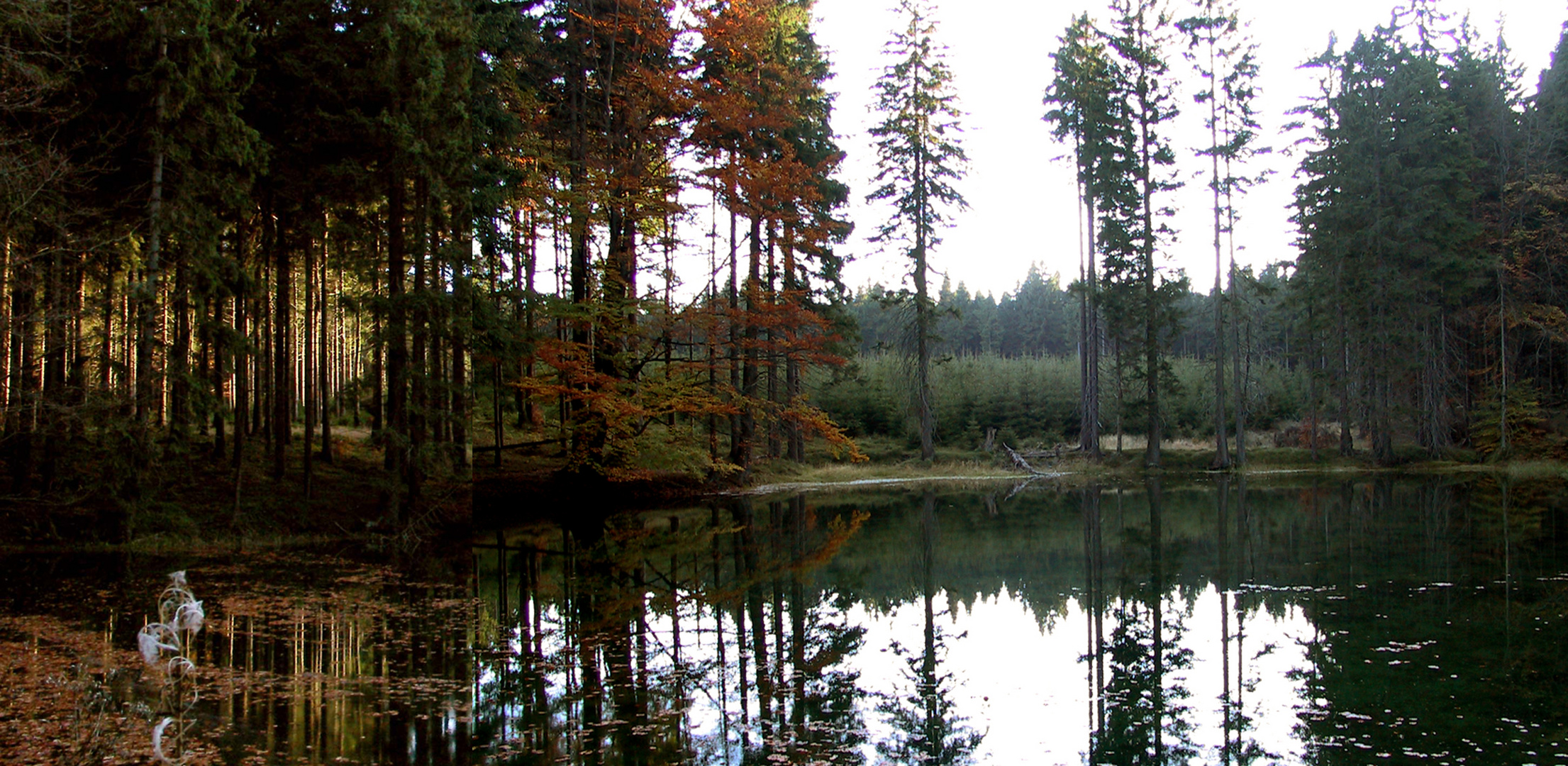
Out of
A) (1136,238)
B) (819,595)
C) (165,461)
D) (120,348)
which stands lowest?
(819,595)

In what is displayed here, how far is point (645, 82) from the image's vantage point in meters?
20.6

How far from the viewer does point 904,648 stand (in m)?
9.12

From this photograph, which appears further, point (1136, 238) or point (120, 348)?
point (1136, 238)

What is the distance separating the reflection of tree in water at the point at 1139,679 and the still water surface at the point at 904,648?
0.04m

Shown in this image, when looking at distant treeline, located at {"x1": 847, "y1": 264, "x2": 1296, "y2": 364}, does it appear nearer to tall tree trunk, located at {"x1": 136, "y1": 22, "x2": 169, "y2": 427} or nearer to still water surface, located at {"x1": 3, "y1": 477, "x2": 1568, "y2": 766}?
still water surface, located at {"x1": 3, "y1": 477, "x2": 1568, "y2": 766}

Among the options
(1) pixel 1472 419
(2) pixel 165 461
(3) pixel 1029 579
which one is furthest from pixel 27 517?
(1) pixel 1472 419

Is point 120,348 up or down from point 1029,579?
up

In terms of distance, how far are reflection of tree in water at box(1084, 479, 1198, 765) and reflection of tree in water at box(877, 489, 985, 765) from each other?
2.84 feet

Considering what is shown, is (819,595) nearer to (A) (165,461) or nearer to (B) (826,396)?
(A) (165,461)

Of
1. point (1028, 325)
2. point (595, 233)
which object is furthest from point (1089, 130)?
point (1028, 325)

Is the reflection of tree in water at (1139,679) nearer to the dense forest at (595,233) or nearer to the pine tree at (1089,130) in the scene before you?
the dense forest at (595,233)

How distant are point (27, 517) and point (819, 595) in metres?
12.9

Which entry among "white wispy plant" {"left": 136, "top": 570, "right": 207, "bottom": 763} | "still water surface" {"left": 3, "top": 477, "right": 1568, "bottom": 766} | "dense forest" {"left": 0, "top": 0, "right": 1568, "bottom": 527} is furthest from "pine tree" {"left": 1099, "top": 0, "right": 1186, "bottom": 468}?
"white wispy plant" {"left": 136, "top": 570, "right": 207, "bottom": 763}

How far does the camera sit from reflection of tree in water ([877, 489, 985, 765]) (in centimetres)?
611
